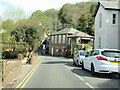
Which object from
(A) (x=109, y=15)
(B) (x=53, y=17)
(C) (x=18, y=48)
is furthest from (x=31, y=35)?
(B) (x=53, y=17)

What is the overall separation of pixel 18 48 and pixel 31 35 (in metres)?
7.56

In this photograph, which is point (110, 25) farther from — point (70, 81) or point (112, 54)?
Answer: point (70, 81)

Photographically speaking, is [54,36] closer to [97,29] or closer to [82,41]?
[82,41]

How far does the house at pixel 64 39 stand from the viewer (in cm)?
4557

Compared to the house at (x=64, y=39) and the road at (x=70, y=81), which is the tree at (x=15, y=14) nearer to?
the house at (x=64, y=39)

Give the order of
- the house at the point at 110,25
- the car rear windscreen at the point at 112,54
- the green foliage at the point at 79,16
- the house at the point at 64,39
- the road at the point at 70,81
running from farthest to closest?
the green foliage at the point at 79,16 < the house at the point at 64,39 < the house at the point at 110,25 < the car rear windscreen at the point at 112,54 < the road at the point at 70,81

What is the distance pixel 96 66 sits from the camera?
11.8m

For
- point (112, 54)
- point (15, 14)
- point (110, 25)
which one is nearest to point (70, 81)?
point (112, 54)

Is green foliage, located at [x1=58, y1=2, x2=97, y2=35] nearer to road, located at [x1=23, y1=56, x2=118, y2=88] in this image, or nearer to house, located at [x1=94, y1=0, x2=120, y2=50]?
house, located at [x1=94, y1=0, x2=120, y2=50]

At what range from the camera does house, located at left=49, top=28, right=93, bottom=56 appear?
149 feet

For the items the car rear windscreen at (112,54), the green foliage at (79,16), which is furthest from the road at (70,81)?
the green foliage at (79,16)

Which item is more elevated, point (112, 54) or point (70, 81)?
point (112, 54)

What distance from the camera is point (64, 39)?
53.1 m

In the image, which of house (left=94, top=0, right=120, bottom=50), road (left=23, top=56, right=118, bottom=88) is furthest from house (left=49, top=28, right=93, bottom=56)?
road (left=23, top=56, right=118, bottom=88)
